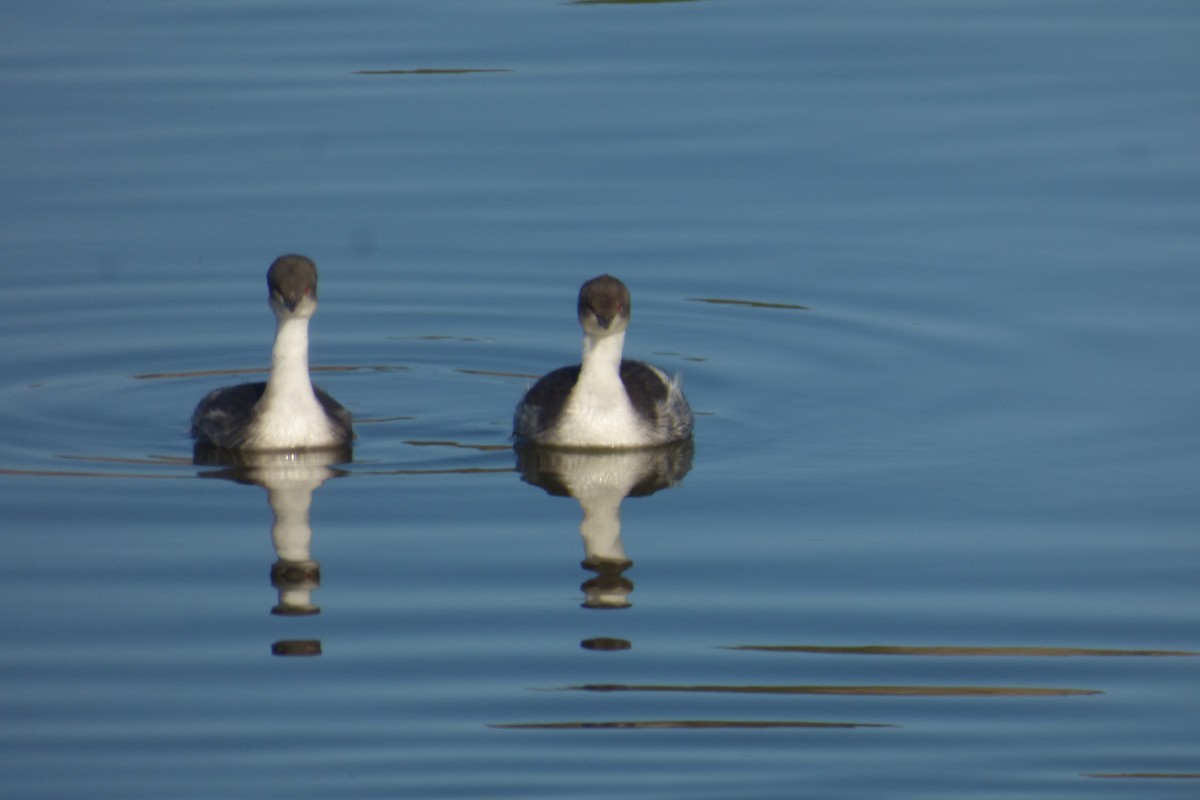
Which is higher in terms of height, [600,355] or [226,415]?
[600,355]

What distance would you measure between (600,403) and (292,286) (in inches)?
83.2

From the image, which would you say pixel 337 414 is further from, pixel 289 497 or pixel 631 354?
pixel 631 354

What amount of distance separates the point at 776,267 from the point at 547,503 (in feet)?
18.4

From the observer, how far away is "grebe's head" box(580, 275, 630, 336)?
1487cm

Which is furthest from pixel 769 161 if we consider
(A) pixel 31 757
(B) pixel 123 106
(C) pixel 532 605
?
(A) pixel 31 757

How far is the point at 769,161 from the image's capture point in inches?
856

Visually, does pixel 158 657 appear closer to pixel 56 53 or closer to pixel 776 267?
pixel 776 267

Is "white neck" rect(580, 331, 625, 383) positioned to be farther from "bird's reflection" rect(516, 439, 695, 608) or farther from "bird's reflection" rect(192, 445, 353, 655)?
"bird's reflection" rect(192, 445, 353, 655)

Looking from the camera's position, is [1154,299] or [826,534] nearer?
[826,534]

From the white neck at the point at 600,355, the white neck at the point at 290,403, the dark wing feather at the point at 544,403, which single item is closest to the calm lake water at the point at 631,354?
the white neck at the point at 290,403

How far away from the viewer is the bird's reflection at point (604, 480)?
42.1ft

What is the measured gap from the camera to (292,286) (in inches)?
583

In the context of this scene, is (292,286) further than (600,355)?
No

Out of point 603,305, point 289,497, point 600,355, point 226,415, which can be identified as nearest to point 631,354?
point 600,355
